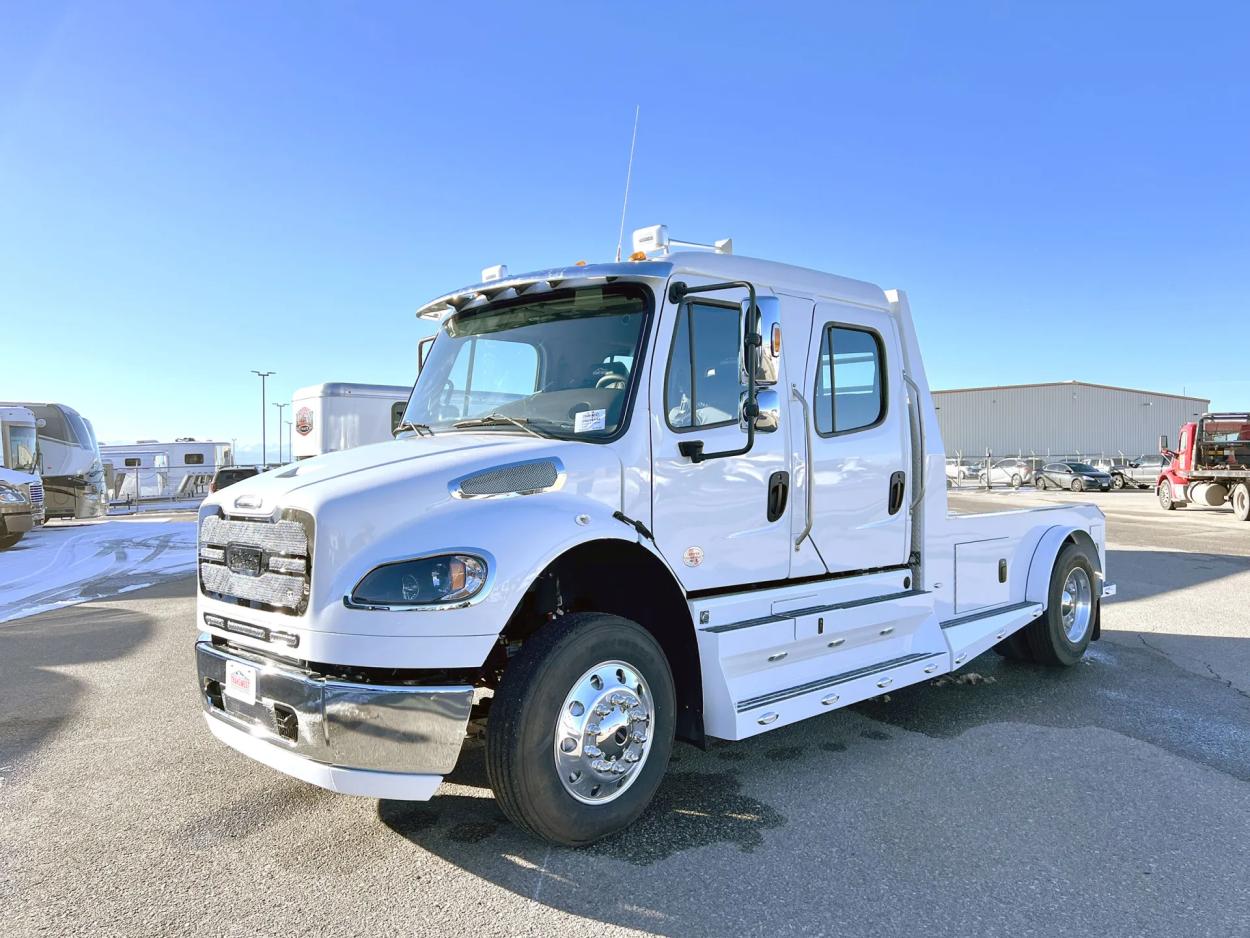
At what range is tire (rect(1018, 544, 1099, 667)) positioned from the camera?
6.21 m

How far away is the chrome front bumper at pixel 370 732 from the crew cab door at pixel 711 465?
1223mm

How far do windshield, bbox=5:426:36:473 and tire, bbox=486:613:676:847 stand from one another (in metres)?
21.7

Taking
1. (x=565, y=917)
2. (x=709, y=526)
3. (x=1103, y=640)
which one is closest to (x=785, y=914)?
(x=565, y=917)

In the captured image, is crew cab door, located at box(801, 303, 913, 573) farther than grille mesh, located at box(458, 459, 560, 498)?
Yes

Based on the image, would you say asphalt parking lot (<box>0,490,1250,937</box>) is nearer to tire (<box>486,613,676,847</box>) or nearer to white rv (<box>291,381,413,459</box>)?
tire (<box>486,613,676,847</box>)

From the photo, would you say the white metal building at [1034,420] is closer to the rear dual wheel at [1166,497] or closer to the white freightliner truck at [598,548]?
the rear dual wheel at [1166,497]

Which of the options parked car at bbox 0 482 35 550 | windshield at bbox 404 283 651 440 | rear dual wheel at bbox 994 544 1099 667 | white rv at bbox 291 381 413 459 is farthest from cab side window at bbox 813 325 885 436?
parked car at bbox 0 482 35 550

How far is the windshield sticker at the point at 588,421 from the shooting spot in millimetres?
3750

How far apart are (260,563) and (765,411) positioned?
86.7 inches

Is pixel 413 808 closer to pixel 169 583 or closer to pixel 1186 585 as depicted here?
pixel 169 583

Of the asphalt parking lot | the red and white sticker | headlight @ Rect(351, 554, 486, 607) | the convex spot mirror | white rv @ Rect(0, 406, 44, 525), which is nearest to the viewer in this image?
the asphalt parking lot

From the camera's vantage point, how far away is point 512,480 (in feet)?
11.1

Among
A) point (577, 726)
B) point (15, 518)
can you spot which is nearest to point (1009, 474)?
point (15, 518)

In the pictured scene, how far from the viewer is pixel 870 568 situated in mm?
4840
